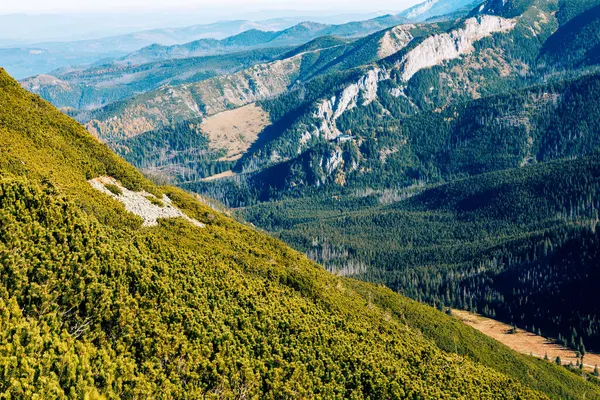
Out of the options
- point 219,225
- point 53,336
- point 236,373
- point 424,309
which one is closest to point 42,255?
point 53,336

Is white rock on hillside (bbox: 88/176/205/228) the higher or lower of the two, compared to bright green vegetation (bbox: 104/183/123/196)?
lower

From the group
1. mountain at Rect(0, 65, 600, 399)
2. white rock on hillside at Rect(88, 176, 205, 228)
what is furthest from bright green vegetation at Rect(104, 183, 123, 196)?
white rock on hillside at Rect(88, 176, 205, 228)

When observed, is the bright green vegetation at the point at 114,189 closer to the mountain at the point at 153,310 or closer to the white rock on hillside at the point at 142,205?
the mountain at the point at 153,310

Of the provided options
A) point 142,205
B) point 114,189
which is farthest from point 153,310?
point 114,189

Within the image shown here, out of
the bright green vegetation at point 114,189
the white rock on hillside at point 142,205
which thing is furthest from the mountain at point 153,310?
the white rock on hillside at point 142,205

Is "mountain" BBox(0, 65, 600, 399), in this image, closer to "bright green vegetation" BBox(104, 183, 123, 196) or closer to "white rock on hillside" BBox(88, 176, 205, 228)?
"bright green vegetation" BBox(104, 183, 123, 196)

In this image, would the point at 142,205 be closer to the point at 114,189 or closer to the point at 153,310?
the point at 114,189
